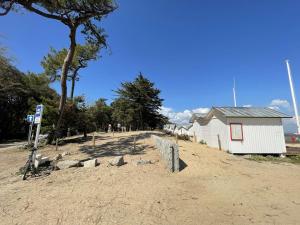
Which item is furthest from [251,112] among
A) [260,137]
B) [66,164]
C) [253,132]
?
[66,164]

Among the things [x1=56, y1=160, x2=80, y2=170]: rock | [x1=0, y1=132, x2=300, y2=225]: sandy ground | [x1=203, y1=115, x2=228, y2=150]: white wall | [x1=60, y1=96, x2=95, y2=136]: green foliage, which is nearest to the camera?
[x1=0, y1=132, x2=300, y2=225]: sandy ground

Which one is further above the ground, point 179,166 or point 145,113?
point 145,113

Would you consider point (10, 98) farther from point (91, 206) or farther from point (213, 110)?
point (91, 206)

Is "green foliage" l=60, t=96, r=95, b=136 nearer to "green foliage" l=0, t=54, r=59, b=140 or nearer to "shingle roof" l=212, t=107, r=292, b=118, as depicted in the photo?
"green foliage" l=0, t=54, r=59, b=140

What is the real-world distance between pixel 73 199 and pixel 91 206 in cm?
69

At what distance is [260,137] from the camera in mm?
14406

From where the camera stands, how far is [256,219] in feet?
13.7

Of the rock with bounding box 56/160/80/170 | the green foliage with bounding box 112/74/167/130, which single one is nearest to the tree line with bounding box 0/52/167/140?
the green foliage with bounding box 112/74/167/130

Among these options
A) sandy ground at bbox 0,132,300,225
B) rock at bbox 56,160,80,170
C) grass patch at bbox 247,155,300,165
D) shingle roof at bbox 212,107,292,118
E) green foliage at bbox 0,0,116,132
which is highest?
green foliage at bbox 0,0,116,132

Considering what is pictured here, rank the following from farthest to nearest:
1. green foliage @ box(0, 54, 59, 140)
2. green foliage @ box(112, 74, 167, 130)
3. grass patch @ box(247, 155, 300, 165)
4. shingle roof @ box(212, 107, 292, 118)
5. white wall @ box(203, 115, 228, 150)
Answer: green foliage @ box(112, 74, 167, 130), green foliage @ box(0, 54, 59, 140), white wall @ box(203, 115, 228, 150), shingle roof @ box(212, 107, 292, 118), grass patch @ box(247, 155, 300, 165)

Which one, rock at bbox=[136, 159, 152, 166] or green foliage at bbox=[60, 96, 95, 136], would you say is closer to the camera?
rock at bbox=[136, 159, 152, 166]

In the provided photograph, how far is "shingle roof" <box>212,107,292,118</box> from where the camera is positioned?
14461 millimetres

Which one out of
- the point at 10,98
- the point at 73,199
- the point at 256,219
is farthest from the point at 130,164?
the point at 10,98

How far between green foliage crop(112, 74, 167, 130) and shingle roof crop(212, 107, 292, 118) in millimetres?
16586
